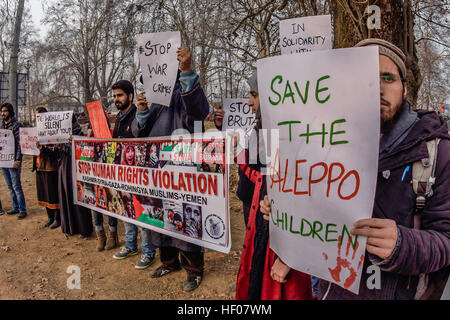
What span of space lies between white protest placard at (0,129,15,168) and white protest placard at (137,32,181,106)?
4.16 metres

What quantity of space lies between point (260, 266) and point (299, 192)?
28.9 inches

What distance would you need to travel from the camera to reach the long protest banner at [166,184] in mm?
2342

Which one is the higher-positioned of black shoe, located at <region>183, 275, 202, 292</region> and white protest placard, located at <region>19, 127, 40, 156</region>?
white protest placard, located at <region>19, 127, 40, 156</region>

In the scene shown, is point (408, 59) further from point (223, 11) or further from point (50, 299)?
point (223, 11)

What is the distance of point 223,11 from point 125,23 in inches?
104

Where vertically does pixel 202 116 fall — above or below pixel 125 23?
below

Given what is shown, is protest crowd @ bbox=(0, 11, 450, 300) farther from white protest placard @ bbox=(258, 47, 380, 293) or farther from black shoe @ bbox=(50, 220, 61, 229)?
black shoe @ bbox=(50, 220, 61, 229)

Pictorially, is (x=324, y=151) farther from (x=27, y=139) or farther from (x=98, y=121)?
(x=27, y=139)

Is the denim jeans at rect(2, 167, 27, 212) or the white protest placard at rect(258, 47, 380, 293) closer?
the white protest placard at rect(258, 47, 380, 293)

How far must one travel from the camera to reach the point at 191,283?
2900 mm

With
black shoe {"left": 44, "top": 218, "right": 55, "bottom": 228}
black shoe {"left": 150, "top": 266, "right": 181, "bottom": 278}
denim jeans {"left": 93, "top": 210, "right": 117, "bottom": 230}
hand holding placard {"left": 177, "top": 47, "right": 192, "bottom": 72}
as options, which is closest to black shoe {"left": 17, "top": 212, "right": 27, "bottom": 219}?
black shoe {"left": 44, "top": 218, "right": 55, "bottom": 228}

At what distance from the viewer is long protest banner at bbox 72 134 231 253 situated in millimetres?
2342

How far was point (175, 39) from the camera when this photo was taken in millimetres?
2359
